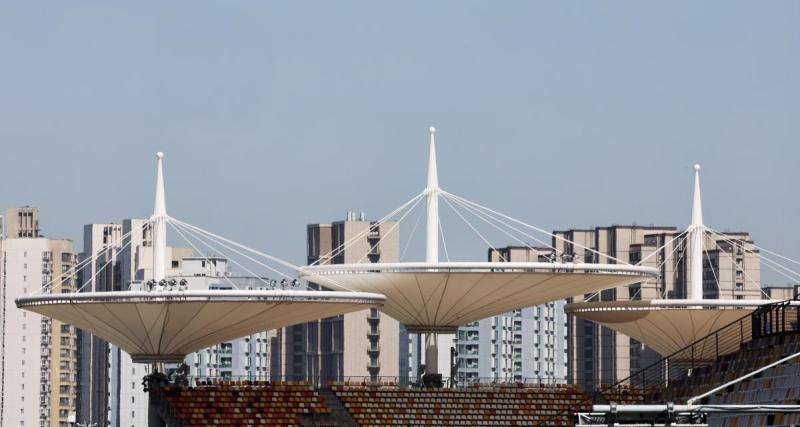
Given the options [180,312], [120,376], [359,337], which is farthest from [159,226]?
[359,337]

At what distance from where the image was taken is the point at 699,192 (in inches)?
4259

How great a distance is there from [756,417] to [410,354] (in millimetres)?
137848

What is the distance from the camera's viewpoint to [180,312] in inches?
3622

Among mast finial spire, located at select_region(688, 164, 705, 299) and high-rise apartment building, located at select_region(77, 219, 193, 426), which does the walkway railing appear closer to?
mast finial spire, located at select_region(688, 164, 705, 299)

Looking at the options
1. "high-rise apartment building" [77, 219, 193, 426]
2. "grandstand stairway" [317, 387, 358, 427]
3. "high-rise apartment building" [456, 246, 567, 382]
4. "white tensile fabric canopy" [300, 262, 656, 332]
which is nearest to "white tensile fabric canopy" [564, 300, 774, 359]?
"white tensile fabric canopy" [300, 262, 656, 332]

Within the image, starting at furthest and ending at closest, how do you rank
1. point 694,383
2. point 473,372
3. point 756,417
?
point 473,372, point 694,383, point 756,417

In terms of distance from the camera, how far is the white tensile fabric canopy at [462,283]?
92.4m

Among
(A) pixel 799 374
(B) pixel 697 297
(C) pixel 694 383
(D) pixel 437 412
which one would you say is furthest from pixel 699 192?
(A) pixel 799 374

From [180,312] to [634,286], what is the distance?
9850 centimetres

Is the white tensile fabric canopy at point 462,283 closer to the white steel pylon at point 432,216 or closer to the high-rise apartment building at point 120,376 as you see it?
the white steel pylon at point 432,216

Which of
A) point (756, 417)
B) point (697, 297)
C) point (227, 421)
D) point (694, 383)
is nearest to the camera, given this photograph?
point (756, 417)

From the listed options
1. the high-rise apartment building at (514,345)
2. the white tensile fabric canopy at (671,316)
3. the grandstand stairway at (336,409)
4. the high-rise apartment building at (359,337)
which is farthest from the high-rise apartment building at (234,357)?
the grandstand stairway at (336,409)

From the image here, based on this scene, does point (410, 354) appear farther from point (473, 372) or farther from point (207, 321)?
point (207, 321)

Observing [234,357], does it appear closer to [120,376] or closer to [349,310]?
[120,376]
